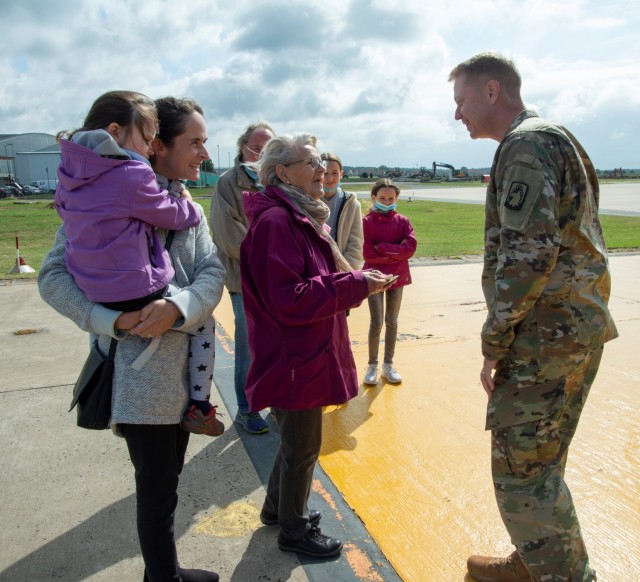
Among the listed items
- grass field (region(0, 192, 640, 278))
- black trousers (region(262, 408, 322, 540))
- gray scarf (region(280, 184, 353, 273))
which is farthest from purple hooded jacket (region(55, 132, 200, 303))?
grass field (region(0, 192, 640, 278))

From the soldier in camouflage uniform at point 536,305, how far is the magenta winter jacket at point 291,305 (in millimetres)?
621

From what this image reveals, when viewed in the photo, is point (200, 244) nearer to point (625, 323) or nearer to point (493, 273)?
point (493, 273)

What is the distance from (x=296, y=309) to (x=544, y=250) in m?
0.95

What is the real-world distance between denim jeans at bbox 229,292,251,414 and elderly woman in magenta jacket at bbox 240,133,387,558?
143 centimetres

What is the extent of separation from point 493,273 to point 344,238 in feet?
6.81

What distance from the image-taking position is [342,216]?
4.23 metres

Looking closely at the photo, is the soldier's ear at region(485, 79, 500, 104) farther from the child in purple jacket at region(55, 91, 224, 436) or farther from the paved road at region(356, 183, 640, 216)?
the paved road at region(356, 183, 640, 216)

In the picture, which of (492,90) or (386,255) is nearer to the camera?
(492,90)

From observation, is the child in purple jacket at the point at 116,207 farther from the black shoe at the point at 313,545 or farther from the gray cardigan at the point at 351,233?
the gray cardigan at the point at 351,233

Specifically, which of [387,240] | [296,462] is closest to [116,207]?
[296,462]

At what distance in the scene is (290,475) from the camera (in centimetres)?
258

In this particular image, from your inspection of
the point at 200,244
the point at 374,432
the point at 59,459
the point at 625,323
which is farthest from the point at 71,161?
the point at 625,323

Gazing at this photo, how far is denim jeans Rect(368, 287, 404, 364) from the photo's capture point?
4.61 meters

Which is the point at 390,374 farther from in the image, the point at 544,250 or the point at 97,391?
the point at 97,391
